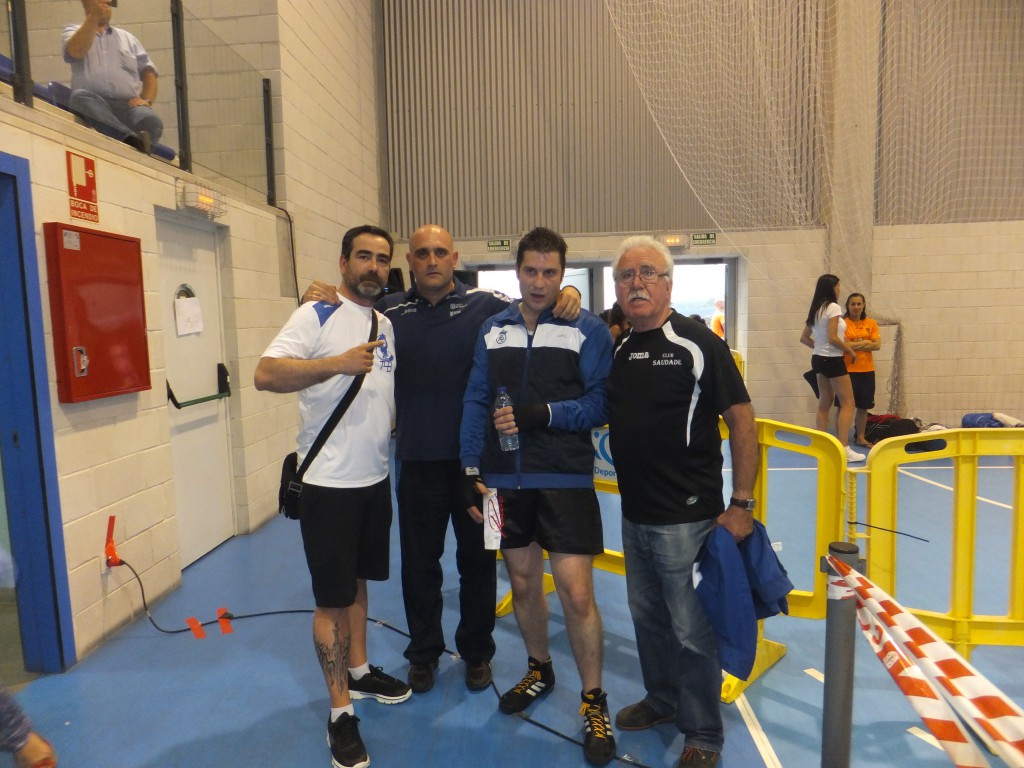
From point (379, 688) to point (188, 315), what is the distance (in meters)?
2.80

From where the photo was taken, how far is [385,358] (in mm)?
2473

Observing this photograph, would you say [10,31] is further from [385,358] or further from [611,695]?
A: [611,695]

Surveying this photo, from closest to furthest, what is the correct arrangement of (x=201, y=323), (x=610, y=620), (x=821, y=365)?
(x=610, y=620), (x=201, y=323), (x=821, y=365)

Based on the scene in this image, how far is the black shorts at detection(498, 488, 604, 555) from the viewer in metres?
2.29

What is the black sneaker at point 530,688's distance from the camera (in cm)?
255

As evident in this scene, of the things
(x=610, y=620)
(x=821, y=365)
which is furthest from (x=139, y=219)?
(x=821, y=365)

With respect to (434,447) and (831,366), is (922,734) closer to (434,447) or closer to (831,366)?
(434,447)

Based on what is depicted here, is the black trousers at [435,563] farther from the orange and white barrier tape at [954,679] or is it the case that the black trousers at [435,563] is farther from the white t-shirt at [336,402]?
the orange and white barrier tape at [954,679]

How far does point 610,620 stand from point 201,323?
3309 mm

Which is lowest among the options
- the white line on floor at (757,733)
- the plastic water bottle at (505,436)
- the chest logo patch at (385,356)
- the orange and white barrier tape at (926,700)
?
the white line on floor at (757,733)

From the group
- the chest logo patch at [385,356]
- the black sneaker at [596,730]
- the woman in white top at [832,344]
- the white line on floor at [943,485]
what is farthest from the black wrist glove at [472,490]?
the woman in white top at [832,344]

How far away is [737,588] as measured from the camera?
2.00 meters

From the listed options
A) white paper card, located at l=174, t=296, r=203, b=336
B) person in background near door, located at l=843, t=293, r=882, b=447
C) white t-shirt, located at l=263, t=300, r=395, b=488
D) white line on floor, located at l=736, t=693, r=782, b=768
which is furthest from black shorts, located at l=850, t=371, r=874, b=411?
white paper card, located at l=174, t=296, r=203, b=336

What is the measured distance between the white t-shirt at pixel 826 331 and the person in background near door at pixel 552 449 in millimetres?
5165
